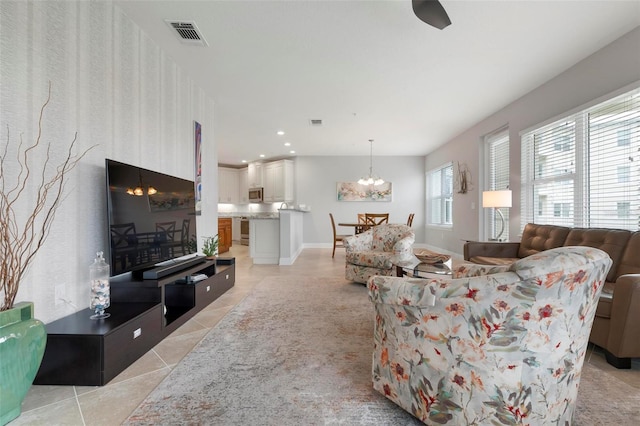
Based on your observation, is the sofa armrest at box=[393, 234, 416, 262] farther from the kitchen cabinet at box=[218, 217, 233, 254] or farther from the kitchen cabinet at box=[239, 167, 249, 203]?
the kitchen cabinet at box=[239, 167, 249, 203]

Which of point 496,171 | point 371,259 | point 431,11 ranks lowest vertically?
point 371,259

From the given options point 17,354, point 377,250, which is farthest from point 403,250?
point 17,354

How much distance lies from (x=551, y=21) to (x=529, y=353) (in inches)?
110

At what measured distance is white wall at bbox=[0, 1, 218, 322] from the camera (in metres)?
1.64

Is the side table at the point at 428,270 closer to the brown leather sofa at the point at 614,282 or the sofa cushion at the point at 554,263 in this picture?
the brown leather sofa at the point at 614,282

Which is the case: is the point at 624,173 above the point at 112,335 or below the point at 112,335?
above

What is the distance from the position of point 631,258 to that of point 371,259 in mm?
2294

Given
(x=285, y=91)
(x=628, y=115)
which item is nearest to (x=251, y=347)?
(x=285, y=91)

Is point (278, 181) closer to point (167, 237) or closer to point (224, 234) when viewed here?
point (224, 234)

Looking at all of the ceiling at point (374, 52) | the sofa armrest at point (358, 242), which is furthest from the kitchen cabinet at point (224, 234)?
the sofa armrest at point (358, 242)

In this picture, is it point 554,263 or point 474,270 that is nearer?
point 554,263

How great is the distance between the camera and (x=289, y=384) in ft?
5.41

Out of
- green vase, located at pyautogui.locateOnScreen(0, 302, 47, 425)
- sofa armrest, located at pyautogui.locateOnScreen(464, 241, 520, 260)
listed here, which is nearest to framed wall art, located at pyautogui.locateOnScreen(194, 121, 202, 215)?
green vase, located at pyautogui.locateOnScreen(0, 302, 47, 425)

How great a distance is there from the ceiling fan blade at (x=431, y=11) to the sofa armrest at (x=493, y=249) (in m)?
2.61
